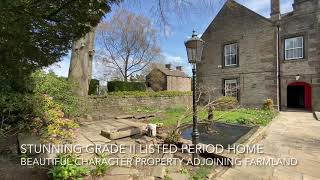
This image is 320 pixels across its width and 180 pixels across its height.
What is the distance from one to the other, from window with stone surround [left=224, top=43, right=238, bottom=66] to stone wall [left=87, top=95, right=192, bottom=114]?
4.64 meters

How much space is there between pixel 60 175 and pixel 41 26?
2557mm

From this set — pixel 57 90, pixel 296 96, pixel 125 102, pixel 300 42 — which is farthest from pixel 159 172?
pixel 296 96

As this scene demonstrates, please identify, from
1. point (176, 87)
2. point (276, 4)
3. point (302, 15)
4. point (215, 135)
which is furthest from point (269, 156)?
point (176, 87)

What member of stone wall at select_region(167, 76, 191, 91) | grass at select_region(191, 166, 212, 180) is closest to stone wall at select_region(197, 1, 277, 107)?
grass at select_region(191, 166, 212, 180)

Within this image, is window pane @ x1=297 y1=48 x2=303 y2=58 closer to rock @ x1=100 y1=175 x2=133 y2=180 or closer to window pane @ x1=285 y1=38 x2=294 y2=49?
window pane @ x1=285 y1=38 x2=294 y2=49

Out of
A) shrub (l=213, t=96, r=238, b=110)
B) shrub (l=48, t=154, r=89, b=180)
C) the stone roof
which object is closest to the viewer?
shrub (l=48, t=154, r=89, b=180)

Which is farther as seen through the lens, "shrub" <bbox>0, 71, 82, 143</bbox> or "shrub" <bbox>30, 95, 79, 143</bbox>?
"shrub" <bbox>0, 71, 82, 143</bbox>

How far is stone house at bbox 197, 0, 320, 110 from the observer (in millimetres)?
14203

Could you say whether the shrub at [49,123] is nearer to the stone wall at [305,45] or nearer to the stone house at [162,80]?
the stone wall at [305,45]

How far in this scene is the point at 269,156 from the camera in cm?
547

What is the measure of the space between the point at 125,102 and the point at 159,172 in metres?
10.2

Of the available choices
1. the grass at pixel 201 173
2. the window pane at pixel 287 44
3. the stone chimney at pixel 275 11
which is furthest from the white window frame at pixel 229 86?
the grass at pixel 201 173

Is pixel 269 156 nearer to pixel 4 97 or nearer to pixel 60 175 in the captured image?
pixel 60 175

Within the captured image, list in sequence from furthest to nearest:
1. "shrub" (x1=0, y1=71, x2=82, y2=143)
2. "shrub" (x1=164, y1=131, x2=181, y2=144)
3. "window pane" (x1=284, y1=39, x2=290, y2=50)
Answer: "window pane" (x1=284, y1=39, x2=290, y2=50)
"shrub" (x1=164, y1=131, x2=181, y2=144)
"shrub" (x1=0, y1=71, x2=82, y2=143)
